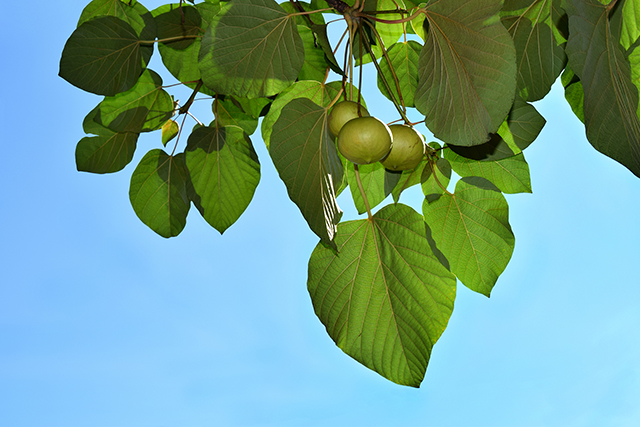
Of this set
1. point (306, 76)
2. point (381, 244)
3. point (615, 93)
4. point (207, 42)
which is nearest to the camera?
point (615, 93)

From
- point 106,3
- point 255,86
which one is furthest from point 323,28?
point 106,3

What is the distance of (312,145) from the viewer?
59cm

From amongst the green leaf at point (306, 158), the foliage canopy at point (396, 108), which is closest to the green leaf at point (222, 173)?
the foliage canopy at point (396, 108)

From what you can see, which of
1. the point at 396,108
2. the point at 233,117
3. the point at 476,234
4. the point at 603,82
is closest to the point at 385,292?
the point at 476,234

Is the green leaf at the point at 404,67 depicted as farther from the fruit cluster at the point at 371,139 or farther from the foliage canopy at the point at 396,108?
the fruit cluster at the point at 371,139

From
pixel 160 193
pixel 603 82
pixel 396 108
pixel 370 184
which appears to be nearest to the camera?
pixel 603 82

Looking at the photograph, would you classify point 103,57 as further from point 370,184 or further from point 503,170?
point 503,170

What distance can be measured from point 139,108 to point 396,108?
17.6 inches

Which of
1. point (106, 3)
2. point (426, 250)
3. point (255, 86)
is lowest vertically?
point (426, 250)

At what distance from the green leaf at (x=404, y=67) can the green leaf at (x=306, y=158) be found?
0.69 ft

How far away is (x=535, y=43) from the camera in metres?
0.61

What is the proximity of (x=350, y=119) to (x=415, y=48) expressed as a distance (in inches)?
12.2

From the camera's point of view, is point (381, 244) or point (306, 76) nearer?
point (381, 244)

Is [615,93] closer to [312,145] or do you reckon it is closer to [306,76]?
[312,145]
